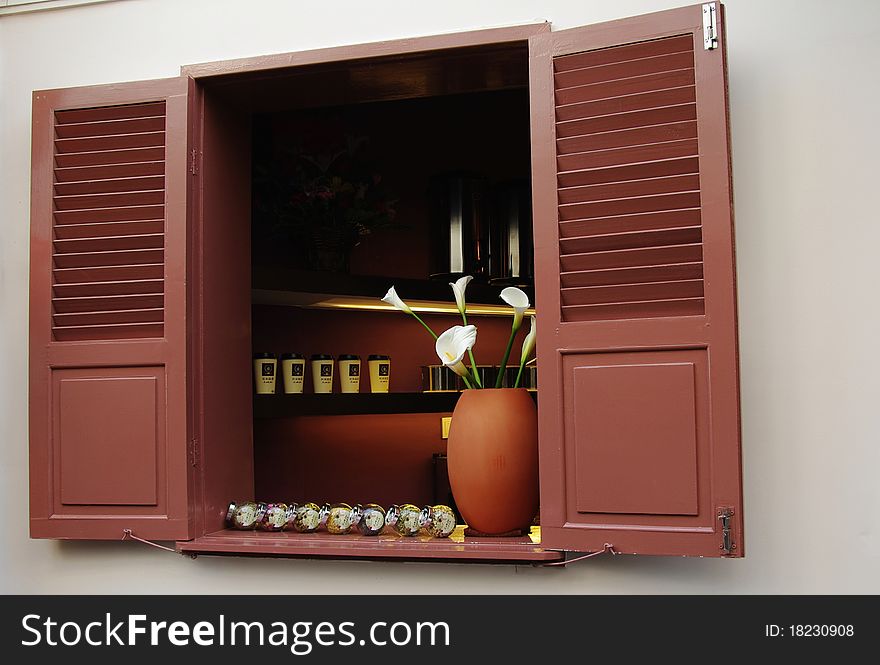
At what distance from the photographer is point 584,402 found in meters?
2.59

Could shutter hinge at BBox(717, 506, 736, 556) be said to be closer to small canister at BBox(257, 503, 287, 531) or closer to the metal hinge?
the metal hinge

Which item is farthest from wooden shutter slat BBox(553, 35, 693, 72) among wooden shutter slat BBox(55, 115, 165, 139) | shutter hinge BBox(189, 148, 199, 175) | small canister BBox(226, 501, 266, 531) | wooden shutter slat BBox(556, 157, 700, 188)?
small canister BBox(226, 501, 266, 531)

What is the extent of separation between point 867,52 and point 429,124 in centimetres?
239

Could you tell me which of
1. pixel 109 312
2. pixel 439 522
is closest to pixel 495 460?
pixel 439 522

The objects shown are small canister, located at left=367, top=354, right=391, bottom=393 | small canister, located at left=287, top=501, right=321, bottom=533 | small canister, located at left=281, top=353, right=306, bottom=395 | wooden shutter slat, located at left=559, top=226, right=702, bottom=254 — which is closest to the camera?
wooden shutter slat, located at left=559, top=226, right=702, bottom=254

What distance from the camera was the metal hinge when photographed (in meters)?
2.52

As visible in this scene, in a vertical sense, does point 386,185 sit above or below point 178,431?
above

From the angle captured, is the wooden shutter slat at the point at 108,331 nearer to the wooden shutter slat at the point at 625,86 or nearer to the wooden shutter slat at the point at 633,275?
the wooden shutter slat at the point at 633,275

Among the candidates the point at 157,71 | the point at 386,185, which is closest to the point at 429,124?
the point at 386,185

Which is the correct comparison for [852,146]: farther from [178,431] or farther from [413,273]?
[413,273]

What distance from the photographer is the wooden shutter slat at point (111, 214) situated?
2979mm

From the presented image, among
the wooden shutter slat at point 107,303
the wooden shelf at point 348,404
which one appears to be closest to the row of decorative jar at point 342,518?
the wooden shelf at point 348,404

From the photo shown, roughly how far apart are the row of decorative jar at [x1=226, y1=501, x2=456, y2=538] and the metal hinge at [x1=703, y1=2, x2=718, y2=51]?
4.61 feet

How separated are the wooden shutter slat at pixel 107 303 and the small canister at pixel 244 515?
2.10 feet
